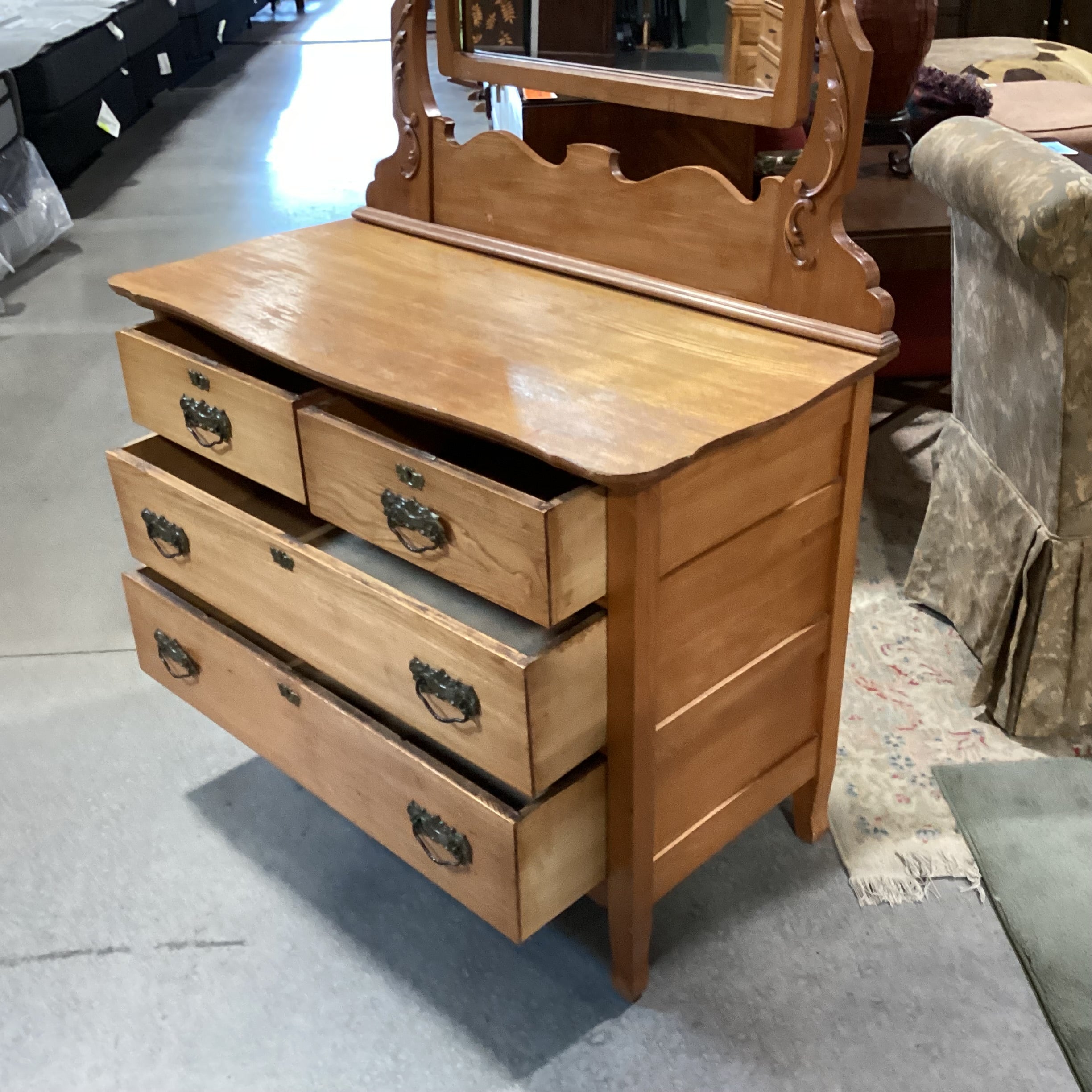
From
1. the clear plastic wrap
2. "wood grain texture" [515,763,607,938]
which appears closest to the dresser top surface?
"wood grain texture" [515,763,607,938]

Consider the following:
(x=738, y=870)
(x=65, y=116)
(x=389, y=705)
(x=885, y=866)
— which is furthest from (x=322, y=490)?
(x=65, y=116)

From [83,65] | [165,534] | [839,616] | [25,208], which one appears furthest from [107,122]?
[839,616]

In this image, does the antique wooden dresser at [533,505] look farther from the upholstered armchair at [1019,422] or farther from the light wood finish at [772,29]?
the upholstered armchair at [1019,422]

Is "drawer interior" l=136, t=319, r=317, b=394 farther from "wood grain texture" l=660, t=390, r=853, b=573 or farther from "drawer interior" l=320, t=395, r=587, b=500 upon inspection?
"wood grain texture" l=660, t=390, r=853, b=573

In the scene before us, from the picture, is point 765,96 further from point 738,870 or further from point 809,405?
point 738,870

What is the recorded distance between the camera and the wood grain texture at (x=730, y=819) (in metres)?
1.26

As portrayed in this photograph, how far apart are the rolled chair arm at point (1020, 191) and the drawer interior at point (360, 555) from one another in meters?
0.80

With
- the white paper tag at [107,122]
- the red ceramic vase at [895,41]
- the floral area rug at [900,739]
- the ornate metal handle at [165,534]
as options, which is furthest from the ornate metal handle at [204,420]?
the white paper tag at [107,122]

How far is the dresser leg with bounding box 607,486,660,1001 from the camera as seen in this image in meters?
0.99

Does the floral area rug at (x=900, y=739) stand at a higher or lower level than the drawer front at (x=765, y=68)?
lower

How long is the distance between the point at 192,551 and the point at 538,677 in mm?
607

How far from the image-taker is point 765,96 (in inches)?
45.1

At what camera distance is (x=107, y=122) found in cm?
451

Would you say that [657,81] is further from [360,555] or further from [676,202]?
[360,555]
